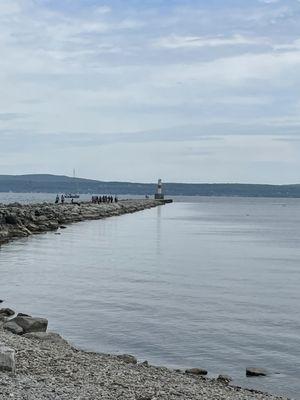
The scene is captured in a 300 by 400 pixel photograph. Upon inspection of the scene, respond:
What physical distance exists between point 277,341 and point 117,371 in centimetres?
432

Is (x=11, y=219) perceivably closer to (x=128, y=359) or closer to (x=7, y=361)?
(x=128, y=359)

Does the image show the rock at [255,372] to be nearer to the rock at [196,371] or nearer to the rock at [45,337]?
the rock at [196,371]

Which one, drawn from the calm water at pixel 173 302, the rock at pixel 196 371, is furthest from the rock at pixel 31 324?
the rock at pixel 196 371

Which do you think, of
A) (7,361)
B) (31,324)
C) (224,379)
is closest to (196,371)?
Answer: (224,379)

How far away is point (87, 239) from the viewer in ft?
117

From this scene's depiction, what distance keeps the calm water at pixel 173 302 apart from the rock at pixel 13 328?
42.4 inches

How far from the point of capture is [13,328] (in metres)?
11.5

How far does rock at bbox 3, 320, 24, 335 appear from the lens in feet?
37.3

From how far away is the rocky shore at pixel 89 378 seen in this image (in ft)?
23.9

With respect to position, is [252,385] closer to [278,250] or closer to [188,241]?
[278,250]

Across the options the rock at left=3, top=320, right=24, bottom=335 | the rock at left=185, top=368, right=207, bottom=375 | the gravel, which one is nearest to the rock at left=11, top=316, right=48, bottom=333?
the rock at left=3, top=320, right=24, bottom=335

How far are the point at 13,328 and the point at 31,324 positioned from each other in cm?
42

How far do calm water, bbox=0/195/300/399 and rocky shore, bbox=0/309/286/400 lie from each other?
1006 millimetres

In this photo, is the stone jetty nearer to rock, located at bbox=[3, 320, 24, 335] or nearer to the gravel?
rock, located at bbox=[3, 320, 24, 335]
